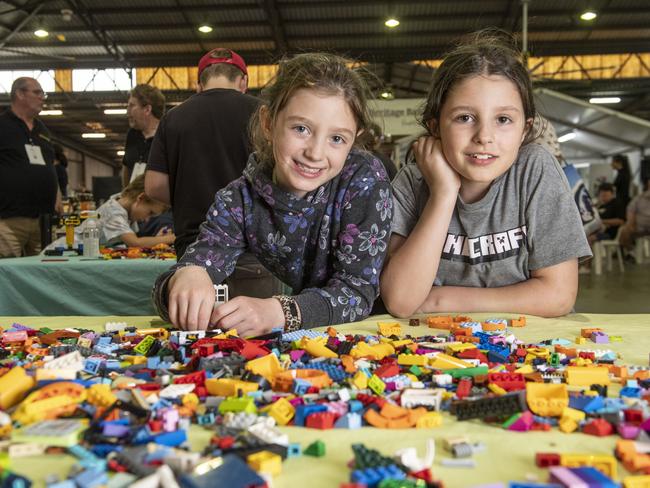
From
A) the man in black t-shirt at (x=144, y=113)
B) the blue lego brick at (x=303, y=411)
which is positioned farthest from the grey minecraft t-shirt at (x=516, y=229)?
the man in black t-shirt at (x=144, y=113)

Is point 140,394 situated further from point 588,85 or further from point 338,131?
point 588,85

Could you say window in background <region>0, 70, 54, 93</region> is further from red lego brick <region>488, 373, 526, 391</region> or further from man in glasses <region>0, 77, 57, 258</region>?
red lego brick <region>488, 373, 526, 391</region>

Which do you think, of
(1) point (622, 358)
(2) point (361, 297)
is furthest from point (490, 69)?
(1) point (622, 358)

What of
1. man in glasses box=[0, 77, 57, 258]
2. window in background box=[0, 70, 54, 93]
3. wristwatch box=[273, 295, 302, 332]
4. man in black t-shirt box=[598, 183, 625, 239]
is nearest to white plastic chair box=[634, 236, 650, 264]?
man in black t-shirt box=[598, 183, 625, 239]

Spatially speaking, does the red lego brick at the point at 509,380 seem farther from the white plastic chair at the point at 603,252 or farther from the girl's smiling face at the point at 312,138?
the white plastic chair at the point at 603,252

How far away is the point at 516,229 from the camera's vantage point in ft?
5.29

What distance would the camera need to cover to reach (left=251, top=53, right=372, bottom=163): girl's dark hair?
1.49 m

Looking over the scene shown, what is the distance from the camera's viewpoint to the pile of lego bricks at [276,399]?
60cm

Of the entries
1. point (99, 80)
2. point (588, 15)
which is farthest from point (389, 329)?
point (99, 80)

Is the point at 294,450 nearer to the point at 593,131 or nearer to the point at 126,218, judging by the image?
the point at 126,218

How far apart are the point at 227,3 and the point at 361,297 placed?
11.0 m

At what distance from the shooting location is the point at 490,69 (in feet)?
5.24

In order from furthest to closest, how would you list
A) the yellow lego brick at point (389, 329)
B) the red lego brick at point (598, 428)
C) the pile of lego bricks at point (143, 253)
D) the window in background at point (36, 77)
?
1. the window in background at point (36, 77)
2. the pile of lego bricks at point (143, 253)
3. the yellow lego brick at point (389, 329)
4. the red lego brick at point (598, 428)

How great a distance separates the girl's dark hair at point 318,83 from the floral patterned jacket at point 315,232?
0.39ft
